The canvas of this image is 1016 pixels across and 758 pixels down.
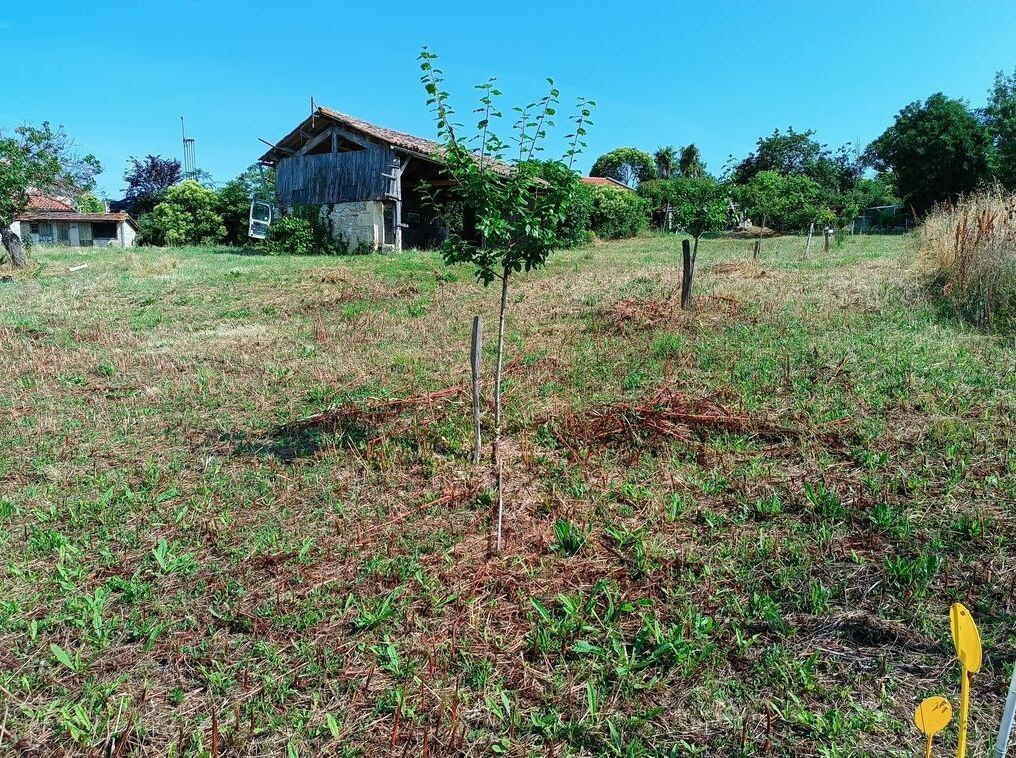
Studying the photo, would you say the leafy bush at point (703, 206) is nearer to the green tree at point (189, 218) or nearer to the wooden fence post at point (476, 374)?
the wooden fence post at point (476, 374)

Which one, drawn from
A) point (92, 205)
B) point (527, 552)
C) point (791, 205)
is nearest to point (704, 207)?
point (527, 552)

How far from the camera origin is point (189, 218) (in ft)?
107

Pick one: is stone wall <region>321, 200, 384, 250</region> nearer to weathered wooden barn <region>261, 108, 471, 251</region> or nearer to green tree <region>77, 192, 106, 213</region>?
weathered wooden barn <region>261, 108, 471, 251</region>

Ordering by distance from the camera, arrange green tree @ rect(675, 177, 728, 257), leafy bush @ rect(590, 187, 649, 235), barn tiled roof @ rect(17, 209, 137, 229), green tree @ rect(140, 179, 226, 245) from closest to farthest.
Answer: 1. green tree @ rect(675, 177, 728, 257)
2. green tree @ rect(140, 179, 226, 245)
3. leafy bush @ rect(590, 187, 649, 235)
4. barn tiled roof @ rect(17, 209, 137, 229)

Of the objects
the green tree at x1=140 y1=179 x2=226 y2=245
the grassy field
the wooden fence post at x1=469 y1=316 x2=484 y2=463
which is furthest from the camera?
the green tree at x1=140 y1=179 x2=226 y2=245

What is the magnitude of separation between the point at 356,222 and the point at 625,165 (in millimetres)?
44912

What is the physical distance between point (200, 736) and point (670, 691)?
1.93 meters

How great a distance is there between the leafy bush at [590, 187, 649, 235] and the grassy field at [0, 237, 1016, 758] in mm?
26015

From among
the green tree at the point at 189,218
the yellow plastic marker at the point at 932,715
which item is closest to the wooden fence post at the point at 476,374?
the yellow plastic marker at the point at 932,715

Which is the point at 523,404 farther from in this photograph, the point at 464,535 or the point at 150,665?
Result: the point at 150,665

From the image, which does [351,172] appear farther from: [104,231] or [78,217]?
[104,231]

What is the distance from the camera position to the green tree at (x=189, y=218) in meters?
32.3

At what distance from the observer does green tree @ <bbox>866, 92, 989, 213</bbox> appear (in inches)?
1400

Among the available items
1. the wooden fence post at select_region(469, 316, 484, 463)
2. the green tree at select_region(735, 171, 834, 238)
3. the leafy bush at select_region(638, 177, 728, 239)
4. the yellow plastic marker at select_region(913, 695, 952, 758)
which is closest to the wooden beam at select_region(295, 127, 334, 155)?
the leafy bush at select_region(638, 177, 728, 239)
